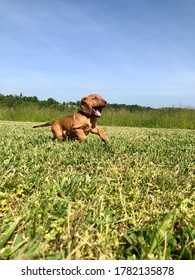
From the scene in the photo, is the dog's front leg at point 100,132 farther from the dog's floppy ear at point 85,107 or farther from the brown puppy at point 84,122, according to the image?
the dog's floppy ear at point 85,107

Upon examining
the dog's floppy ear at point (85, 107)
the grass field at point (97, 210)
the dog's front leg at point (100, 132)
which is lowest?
the grass field at point (97, 210)

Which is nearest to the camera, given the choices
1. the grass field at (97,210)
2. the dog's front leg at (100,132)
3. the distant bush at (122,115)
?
the grass field at (97,210)

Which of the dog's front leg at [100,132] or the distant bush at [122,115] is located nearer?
the dog's front leg at [100,132]

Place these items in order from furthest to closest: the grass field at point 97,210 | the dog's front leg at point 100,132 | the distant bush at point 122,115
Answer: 1. the distant bush at point 122,115
2. the dog's front leg at point 100,132
3. the grass field at point 97,210

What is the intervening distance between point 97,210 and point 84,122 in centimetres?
228

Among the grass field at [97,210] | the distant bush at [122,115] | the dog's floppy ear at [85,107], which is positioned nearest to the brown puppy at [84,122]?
the dog's floppy ear at [85,107]

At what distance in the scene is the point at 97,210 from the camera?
111cm

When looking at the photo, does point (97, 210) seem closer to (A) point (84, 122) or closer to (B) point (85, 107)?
(A) point (84, 122)

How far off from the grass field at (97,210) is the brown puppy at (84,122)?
4.48ft

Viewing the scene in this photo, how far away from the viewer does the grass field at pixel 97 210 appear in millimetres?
866

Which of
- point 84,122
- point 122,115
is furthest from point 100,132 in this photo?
point 122,115

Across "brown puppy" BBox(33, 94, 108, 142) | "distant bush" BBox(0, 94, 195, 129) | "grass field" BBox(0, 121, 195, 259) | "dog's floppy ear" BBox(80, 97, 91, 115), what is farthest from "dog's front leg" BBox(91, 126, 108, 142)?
"distant bush" BBox(0, 94, 195, 129)
